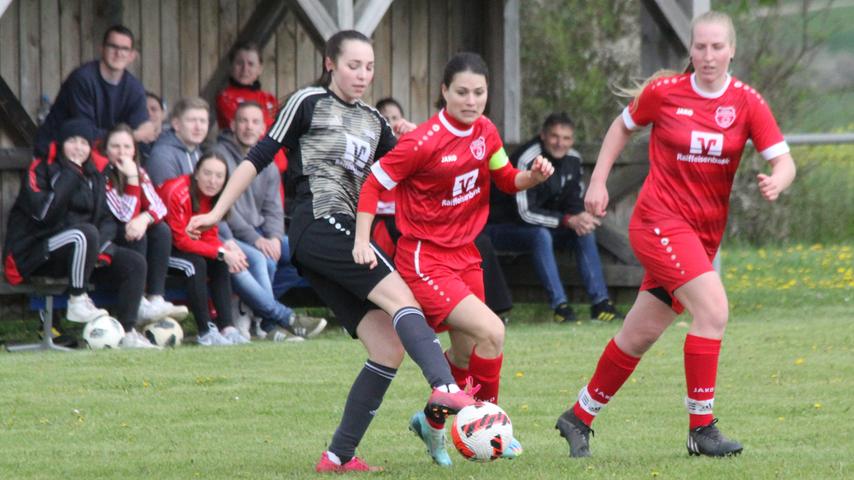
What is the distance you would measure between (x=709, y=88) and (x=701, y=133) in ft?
0.68

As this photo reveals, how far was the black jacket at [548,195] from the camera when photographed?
13.6 meters

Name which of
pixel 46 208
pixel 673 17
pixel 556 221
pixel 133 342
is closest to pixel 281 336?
pixel 133 342

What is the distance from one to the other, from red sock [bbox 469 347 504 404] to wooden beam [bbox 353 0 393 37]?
5.99 metres

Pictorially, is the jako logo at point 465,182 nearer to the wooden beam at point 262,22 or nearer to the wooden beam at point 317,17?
the wooden beam at point 317,17

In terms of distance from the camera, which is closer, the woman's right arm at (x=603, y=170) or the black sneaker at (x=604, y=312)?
the woman's right arm at (x=603, y=170)

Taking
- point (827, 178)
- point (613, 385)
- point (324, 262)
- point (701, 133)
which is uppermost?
point (701, 133)

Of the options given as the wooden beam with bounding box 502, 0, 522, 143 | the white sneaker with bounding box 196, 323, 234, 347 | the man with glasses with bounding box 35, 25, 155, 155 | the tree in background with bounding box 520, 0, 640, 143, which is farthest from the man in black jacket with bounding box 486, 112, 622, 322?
the tree in background with bounding box 520, 0, 640, 143

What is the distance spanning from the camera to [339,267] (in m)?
6.31

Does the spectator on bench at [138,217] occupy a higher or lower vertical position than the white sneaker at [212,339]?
higher

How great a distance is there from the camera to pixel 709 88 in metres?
6.67

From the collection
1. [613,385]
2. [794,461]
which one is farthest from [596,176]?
[794,461]

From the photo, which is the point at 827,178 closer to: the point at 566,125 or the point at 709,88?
the point at 566,125

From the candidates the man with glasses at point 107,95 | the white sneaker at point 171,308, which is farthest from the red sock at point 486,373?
the man with glasses at point 107,95

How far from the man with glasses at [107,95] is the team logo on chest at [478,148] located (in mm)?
5902
